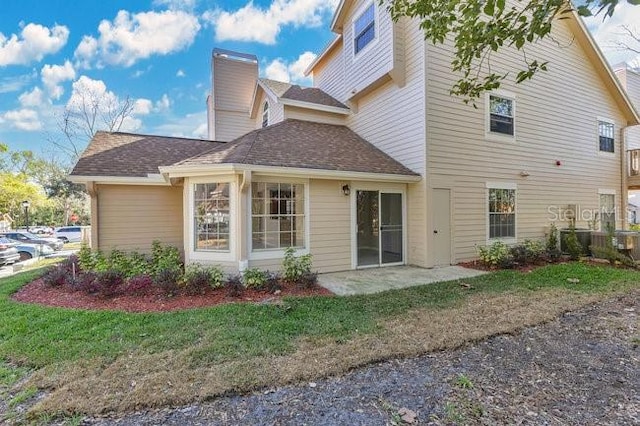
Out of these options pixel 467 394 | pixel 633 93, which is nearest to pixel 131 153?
pixel 467 394

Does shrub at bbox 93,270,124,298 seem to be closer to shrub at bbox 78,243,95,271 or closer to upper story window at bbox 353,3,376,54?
shrub at bbox 78,243,95,271

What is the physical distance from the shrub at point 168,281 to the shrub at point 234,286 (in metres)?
0.93

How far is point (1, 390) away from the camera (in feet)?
10.2

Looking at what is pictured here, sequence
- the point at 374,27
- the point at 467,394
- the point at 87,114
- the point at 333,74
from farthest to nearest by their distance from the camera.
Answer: the point at 87,114, the point at 333,74, the point at 374,27, the point at 467,394

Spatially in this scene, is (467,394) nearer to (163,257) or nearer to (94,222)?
(163,257)

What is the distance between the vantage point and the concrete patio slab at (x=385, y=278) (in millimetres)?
6625

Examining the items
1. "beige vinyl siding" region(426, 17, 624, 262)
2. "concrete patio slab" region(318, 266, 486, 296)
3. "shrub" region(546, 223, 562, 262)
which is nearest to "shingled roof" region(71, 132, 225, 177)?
"concrete patio slab" region(318, 266, 486, 296)

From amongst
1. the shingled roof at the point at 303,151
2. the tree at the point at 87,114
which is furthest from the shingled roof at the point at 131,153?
the tree at the point at 87,114

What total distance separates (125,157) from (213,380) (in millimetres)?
8679

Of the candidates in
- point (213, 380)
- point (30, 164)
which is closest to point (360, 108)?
point (213, 380)

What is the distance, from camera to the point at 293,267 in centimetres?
682

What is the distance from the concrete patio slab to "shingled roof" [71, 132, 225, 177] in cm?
612

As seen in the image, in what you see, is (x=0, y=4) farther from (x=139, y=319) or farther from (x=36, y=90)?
(x=139, y=319)

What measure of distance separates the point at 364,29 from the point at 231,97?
276 inches
